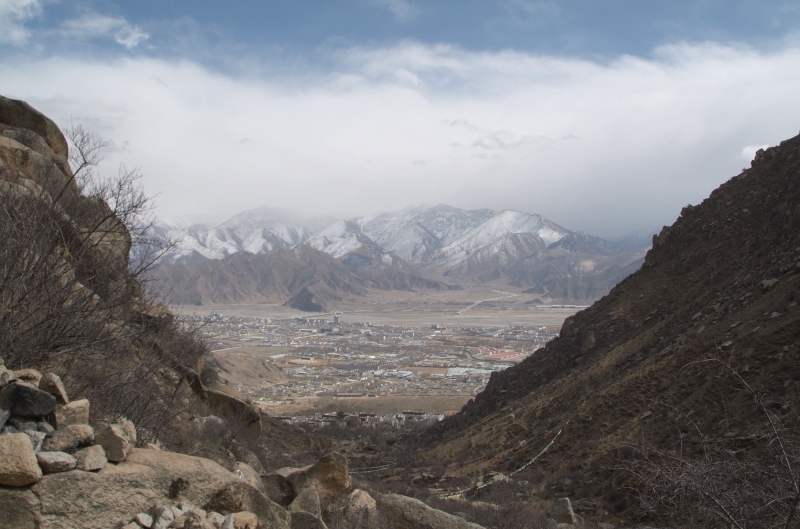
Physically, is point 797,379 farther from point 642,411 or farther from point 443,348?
point 443,348

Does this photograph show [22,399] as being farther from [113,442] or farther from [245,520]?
[245,520]

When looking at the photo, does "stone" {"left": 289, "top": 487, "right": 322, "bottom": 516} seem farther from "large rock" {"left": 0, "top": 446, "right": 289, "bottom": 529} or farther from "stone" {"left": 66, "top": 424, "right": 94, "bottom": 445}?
"stone" {"left": 66, "top": 424, "right": 94, "bottom": 445}

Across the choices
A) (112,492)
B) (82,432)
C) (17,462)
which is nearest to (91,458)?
(82,432)

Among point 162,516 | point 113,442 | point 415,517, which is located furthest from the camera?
point 415,517

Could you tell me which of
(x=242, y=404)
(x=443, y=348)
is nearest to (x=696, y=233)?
(x=242, y=404)

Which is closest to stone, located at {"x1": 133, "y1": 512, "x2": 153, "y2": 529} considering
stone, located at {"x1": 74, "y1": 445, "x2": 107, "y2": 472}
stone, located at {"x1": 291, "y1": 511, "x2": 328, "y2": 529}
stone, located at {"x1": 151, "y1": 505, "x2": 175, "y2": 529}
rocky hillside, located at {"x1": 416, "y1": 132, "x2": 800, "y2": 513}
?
stone, located at {"x1": 151, "y1": 505, "x2": 175, "y2": 529}

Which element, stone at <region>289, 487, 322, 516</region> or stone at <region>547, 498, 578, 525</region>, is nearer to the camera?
stone at <region>289, 487, 322, 516</region>
